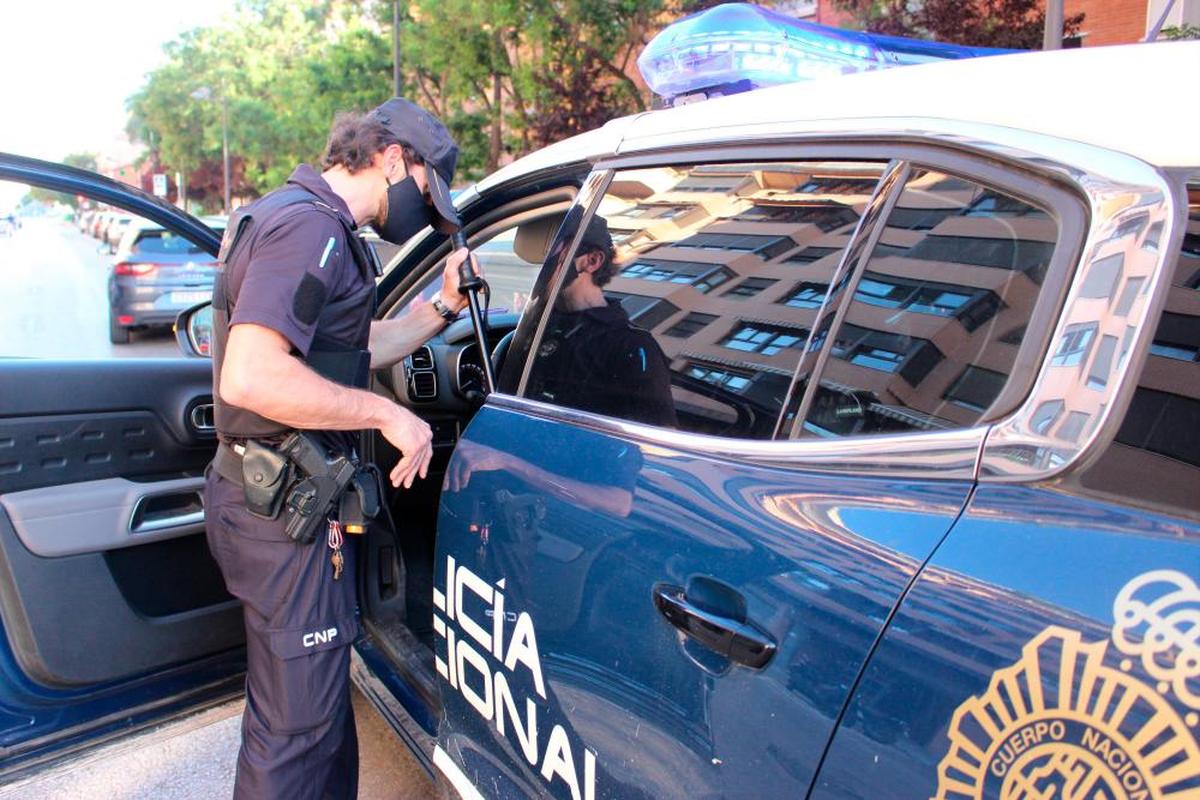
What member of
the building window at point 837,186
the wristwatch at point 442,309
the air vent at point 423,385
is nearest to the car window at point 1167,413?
the building window at point 837,186

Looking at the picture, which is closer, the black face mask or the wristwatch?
the black face mask

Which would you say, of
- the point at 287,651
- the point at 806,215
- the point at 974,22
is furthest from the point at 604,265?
the point at 974,22

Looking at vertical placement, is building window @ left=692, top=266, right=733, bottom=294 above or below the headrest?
below

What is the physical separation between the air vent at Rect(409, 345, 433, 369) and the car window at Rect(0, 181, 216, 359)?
73 centimetres

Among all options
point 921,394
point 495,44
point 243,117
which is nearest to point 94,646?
point 921,394

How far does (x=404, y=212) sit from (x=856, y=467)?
137cm

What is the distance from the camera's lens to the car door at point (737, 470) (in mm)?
1076

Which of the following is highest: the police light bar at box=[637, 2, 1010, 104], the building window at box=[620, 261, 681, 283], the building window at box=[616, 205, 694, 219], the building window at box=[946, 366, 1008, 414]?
the police light bar at box=[637, 2, 1010, 104]

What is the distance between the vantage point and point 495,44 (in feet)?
47.5

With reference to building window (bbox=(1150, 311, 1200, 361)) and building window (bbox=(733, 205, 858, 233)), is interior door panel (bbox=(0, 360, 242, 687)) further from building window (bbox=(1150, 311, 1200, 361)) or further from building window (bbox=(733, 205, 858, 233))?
building window (bbox=(1150, 311, 1200, 361))

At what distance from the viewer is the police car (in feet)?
2.94

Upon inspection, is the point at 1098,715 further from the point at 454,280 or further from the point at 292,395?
the point at 454,280

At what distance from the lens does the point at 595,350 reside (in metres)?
1.71

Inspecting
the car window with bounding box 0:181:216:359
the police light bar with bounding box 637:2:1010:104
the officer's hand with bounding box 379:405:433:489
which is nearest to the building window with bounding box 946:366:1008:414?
the police light bar with bounding box 637:2:1010:104
